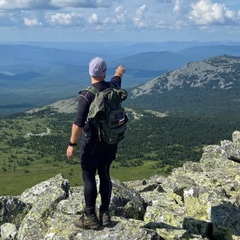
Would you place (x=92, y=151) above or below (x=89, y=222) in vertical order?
above

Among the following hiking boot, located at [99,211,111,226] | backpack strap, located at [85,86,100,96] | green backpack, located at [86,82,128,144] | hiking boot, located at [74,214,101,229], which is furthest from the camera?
hiking boot, located at [99,211,111,226]

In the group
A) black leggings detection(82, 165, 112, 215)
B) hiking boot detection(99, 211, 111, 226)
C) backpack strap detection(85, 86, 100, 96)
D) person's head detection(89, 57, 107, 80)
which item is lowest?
hiking boot detection(99, 211, 111, 226)

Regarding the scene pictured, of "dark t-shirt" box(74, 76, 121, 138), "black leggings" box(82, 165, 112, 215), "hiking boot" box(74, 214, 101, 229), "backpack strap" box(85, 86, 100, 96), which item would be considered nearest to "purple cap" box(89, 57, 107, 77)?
"dark t-shirt" box(74, 76, 121, 138)

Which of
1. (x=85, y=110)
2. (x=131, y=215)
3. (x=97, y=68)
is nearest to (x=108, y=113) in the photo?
(x=85, y=110)

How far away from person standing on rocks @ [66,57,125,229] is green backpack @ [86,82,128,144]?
261 mm

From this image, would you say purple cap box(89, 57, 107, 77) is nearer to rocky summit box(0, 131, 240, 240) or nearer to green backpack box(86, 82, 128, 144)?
green backpack box(86, 82, 128, 144)

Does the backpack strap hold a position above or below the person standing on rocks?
above

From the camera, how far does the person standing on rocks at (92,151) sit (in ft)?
48.5

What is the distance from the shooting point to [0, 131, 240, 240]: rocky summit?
627 inches

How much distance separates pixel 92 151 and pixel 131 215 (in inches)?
243

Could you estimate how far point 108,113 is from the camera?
14875mm

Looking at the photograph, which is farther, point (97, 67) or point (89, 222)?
point (89, 222)

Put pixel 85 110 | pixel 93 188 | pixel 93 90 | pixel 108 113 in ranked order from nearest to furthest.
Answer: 1. pixel 85 110
2. pixel 108 113
3. pixel 93 90
4. pixel 93 188

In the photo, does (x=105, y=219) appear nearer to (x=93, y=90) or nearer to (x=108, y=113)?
(x=108, y=113)
